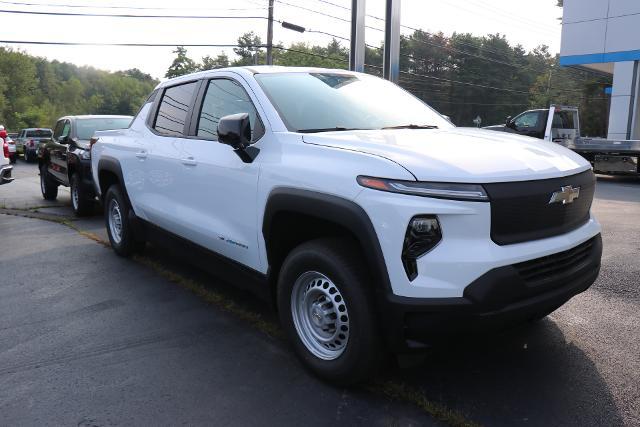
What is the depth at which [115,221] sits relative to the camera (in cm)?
632

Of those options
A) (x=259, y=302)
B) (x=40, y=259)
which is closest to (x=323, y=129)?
(x=259, y=302)

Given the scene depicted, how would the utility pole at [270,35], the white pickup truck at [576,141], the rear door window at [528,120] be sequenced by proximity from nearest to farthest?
1. the white pickup truck at [576,141]
2. the rear door window at [528,120]
3. the utility pole at [270,35]

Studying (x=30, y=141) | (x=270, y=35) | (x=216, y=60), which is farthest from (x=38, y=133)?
(x=216, y=60)

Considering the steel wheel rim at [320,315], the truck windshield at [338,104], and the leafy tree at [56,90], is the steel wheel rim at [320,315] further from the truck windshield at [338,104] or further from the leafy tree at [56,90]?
the leafy tree at [56,90]

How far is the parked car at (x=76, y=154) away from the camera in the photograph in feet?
28.8

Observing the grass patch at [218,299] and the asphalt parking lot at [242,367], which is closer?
the asphalt parking lot at [242,367]

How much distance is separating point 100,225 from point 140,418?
19.9 feet

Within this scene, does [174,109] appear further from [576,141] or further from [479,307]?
[576,141]

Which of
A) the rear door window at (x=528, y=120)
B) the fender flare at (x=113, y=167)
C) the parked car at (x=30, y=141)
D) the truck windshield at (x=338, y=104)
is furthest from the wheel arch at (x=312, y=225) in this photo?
the parked car at (x=30, y=141)

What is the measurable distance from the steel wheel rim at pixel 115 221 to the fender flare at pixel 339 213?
3.41 meters

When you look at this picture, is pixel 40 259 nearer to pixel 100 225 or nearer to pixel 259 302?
pixel 100 225

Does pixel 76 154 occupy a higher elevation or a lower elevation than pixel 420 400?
higher

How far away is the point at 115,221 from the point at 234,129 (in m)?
3.48

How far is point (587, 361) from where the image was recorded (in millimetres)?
3414
